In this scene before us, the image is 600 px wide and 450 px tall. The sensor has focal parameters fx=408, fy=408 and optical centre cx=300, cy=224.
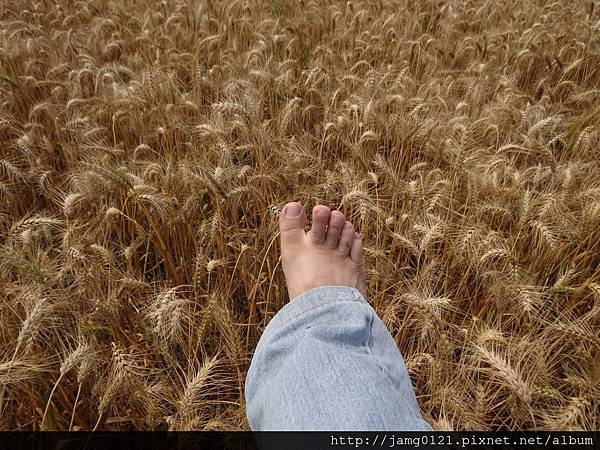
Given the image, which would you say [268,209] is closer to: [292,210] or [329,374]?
[292,210]

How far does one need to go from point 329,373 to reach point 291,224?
0.78 metres

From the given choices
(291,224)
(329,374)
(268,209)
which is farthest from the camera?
(268,209)

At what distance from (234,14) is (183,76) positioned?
1102 millimetres

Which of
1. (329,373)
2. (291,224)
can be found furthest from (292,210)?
(329,373)

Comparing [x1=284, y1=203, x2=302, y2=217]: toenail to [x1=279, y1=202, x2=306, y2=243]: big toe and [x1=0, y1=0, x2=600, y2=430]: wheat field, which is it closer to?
[x1=279, y1=202, x2=306, y2=243]: big toe

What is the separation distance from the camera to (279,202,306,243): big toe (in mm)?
1621

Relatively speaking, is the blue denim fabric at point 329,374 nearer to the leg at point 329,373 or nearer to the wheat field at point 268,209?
the leg at point 329,373

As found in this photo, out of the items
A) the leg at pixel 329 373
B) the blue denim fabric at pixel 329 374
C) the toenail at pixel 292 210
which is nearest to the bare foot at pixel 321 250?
the toenail at pixel 292 210

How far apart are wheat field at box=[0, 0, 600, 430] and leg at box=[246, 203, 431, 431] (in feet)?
0.74

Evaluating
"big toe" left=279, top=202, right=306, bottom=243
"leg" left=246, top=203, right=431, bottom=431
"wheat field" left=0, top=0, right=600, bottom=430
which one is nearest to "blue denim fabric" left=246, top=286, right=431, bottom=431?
"leg" left=246, top=203, right=431, bottom=431

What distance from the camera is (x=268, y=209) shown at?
180 cm

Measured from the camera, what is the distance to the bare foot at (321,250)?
5.01ft

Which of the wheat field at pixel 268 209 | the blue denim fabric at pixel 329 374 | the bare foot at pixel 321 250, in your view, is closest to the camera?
the blue denim fabric at pixel 329 374

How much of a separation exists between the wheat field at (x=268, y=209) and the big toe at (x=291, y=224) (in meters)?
0.13
